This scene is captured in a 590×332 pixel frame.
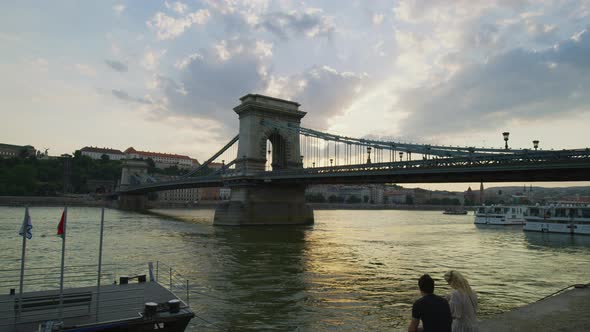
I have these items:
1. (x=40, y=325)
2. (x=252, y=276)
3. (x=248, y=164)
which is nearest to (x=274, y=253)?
(x=252, y=276)

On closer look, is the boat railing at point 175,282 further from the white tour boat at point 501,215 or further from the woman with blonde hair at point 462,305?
the white tour boat at point 501,215

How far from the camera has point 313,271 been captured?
17.6 m

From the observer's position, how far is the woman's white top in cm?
507

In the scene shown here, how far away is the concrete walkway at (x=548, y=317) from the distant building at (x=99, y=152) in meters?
182

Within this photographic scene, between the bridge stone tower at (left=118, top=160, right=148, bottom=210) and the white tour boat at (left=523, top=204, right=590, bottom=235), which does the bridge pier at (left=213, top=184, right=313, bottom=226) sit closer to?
the white tour boat at (left=523, top=204, right=590, bottom=235)

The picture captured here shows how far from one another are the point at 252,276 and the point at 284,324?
21.1 feet

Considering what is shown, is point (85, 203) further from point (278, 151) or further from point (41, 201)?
point (278, 151)

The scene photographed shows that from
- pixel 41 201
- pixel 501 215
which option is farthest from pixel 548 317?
pixel 41 201

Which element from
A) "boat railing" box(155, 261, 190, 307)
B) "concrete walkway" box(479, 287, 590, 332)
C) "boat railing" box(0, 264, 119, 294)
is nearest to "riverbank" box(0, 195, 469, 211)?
"boat railing" box(0, 264, 119, 294)

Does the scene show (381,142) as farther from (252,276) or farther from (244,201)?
(252,276)

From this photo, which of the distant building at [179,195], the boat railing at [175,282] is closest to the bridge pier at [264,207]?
the boat railing at [175,282]

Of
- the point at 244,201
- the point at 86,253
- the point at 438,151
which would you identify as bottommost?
the point at 86,253

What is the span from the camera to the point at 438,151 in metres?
30.4

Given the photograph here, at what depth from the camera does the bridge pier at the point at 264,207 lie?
138 feet
